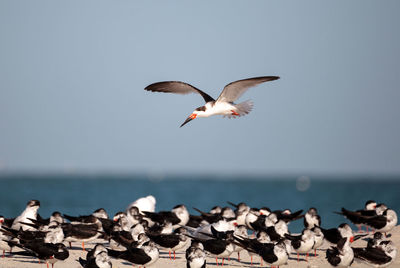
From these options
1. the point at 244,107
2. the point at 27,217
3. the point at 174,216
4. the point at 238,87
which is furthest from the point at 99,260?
the point at 174,216

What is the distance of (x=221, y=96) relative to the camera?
15.2m

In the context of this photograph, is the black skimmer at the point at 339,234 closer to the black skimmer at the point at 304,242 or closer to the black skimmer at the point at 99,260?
the black skimmer at the point at 304,242

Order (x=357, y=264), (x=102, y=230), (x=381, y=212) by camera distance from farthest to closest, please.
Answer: (x=381, y=212) → (x=102, y=230) → (x=357, y=264)

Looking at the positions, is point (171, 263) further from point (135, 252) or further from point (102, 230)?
point (102, 230)

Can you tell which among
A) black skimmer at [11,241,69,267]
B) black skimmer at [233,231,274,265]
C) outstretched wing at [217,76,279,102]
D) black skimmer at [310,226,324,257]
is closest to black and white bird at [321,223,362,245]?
black skimmer at [310,226,324,257]

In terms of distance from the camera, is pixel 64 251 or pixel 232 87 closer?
pixel 64 251

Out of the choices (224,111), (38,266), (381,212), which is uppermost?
(224,111)

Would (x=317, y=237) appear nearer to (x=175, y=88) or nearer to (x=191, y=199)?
(x=175, y=88)

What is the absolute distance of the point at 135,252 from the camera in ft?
41.0

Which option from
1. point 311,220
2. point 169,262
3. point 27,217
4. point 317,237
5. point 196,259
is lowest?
point 169,262

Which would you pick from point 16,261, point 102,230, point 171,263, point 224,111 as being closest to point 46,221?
point 102,230

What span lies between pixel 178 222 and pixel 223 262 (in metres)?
4.27

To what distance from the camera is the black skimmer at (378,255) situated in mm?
12984

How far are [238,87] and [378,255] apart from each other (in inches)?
192
